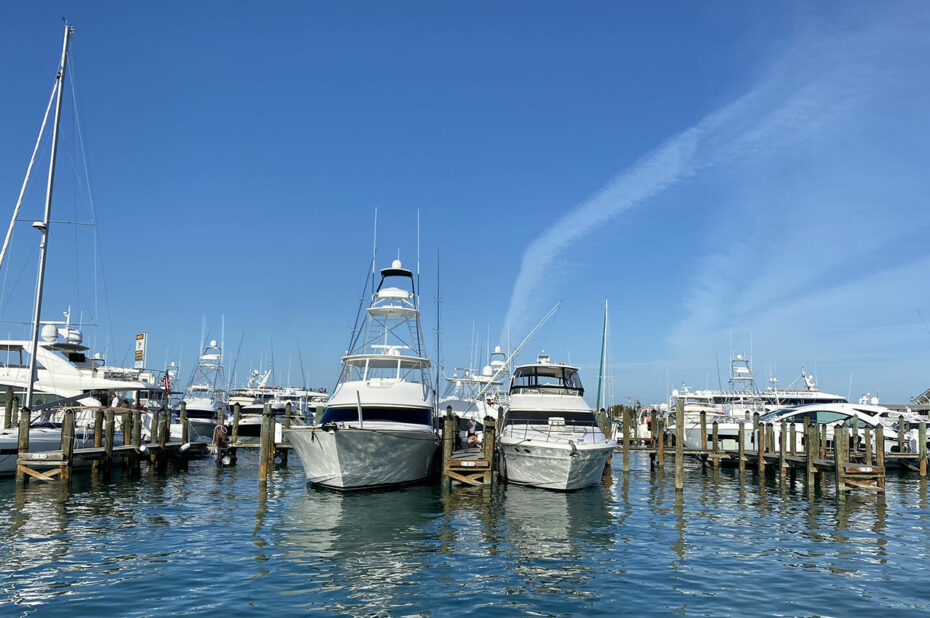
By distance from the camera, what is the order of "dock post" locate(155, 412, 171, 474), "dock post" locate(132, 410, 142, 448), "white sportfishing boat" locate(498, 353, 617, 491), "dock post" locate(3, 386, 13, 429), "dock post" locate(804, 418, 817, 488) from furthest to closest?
1. "dock post" locate(3, 386, 13, 429)
2. "dock post" locate(155, 412, 171, 474)
3. "dock post" locate(132, 410, 142, 448)
4. "dock post" locate(804, 418, 817, 488)
5. "white sportfishing boat" locate(498, 353, 617, 491)

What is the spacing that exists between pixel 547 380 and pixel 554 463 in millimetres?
5645

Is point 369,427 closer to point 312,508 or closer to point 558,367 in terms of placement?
point 312,508

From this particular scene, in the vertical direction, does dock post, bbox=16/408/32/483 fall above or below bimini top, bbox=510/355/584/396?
below

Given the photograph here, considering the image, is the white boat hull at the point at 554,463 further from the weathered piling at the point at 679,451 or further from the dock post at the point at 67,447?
the dock post at the point at 67,447

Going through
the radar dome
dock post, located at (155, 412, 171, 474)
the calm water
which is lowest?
the calm water

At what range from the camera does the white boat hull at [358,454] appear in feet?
73.6

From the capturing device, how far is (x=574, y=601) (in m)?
12.2

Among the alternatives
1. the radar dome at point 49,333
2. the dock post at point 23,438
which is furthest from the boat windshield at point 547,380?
the radar dome at point 49,333

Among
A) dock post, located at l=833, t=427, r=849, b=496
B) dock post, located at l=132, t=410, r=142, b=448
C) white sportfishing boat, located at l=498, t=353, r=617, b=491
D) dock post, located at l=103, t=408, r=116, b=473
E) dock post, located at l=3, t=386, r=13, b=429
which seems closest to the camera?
white sportfishing boat, located at l=498, t=353, r=617, b=491

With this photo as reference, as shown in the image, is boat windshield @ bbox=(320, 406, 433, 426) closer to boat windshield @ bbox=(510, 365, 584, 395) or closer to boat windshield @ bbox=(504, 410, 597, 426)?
boat windshield @ bbox=(504, 410, 597, 426)

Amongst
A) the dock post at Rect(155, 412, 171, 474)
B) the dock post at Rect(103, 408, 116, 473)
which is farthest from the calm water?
the dock post at Rect(155, 412, 171, 474)

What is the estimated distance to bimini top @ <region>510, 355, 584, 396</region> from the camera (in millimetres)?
27516

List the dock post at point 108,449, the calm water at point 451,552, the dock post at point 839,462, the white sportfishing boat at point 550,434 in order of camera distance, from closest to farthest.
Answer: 1. the calm water at point 451,552
2. the white sportfishing boat at point 550,434
3. the dock post at point 839,462
4. the dock post at point 108,449

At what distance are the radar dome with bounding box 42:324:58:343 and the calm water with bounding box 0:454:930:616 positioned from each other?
17.0 m
